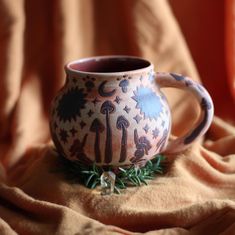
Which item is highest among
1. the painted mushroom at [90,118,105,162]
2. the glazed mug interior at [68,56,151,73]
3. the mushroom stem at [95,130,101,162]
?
the glazed mug interior at [68,56,151,73]

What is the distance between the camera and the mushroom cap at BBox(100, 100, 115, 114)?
64cm

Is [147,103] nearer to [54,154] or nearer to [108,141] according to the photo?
[108,141]

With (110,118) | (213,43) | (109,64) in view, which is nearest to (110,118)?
(110,118)

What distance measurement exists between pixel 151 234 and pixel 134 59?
234 millimetres

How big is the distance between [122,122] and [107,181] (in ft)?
0.25

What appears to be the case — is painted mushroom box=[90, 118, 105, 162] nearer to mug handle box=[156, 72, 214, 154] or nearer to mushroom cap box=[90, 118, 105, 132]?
mushroom cap box=[90, 118, 105, 132]

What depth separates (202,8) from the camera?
2.80ft

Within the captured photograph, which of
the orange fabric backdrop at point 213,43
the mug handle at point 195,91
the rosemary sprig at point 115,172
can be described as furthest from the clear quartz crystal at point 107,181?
the orange fabric backdrop at point 213,43

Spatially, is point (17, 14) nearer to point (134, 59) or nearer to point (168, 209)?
point (134, 59)

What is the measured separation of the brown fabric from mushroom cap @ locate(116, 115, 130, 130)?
0.27ft

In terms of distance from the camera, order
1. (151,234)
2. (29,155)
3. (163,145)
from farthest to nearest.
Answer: (29,155), (163,145), (151,234)

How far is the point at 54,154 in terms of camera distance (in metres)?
0.75

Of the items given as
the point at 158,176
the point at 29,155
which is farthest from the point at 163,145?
the point at 29,155

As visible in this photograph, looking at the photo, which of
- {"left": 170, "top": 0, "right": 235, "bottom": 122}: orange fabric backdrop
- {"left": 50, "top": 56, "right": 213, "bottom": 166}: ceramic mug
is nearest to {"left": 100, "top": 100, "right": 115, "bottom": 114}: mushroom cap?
{"left": 50, "top": 56, "right": 213, "bottom": 166}: ceramic mug
